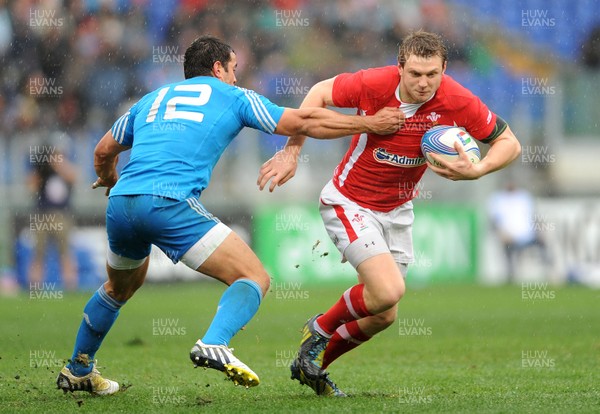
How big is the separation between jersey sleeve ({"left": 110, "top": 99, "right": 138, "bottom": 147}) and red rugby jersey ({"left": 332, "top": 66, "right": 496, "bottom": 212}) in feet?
4.39

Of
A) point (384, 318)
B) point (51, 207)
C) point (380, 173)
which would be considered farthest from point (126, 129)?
point (51, 207)

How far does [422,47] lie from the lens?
19.8 ft

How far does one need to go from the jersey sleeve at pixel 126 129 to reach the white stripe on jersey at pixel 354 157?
146 centimetres

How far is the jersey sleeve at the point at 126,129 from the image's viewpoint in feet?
19.7

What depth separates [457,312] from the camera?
41.8 ft

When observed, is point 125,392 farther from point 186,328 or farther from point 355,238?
point 186,328

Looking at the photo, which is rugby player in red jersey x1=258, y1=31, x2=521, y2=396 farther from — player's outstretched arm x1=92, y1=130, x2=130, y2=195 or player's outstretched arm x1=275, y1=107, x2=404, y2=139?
player's outstretched arm x1=92, y1=130, x2=130, y2=195

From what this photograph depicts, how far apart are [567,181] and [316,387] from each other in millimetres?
13015

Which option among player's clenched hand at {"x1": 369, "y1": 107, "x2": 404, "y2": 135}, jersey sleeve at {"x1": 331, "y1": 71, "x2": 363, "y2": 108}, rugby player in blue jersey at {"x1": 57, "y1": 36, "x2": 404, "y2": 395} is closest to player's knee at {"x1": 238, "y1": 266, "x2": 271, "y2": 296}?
rugby player in blue jersey at {"x1": 57, "y1": 36, "x2": 404, "y2": 395}

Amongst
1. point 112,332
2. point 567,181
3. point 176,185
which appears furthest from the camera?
point 567,181

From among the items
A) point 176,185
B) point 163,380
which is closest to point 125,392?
point 163,380

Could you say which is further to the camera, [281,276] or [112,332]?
[281,276]

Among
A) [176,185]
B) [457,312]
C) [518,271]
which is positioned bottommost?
[518,271]

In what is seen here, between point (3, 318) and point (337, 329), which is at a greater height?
point (337, 329)
